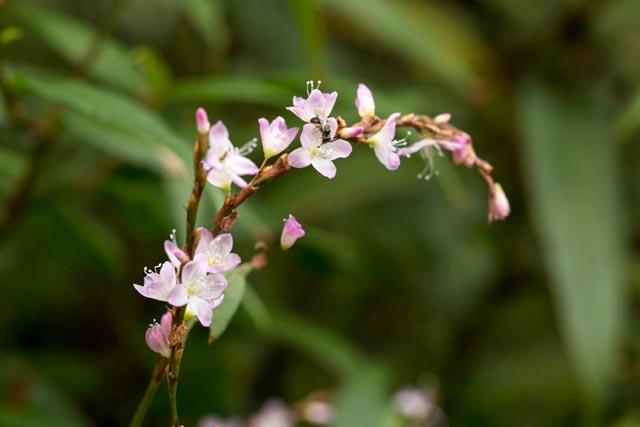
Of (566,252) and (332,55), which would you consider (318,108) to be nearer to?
(566,252)

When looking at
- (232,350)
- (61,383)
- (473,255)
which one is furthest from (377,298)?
(61,383)

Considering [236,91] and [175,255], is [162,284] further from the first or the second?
[236,91]

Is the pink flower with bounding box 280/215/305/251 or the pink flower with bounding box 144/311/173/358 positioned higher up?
the pink flower with bounding box 280/215/305/251

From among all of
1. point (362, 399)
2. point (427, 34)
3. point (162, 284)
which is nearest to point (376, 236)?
point (427, 34)

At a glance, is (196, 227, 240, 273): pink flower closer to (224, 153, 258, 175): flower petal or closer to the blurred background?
(224, 153, 258, 175): flower petal

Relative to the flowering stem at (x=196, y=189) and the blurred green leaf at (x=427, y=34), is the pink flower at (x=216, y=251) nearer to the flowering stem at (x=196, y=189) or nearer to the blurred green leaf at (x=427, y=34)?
the flowering stem at (x=196, y=189)

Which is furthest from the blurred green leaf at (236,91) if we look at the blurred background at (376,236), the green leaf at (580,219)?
the green leaf at (580,219)

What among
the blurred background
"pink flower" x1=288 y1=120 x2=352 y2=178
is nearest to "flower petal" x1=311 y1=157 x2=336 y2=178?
"pink flower" x1=288 y1=120 x2=352 y2=178
